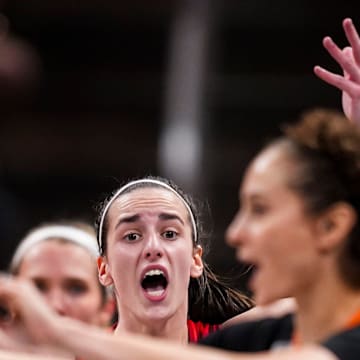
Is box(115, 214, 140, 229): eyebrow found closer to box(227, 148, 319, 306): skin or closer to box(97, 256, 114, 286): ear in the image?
box(97, 256, 114, 286): ear

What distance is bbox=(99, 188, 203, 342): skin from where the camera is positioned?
2.87 m

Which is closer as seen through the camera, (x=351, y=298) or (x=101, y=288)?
(x=351, y=298)

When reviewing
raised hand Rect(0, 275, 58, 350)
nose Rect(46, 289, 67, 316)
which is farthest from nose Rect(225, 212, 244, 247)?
nose Rect(46, 289, 67, 316)

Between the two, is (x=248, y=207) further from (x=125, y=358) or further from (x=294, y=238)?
(x=125, y=358)

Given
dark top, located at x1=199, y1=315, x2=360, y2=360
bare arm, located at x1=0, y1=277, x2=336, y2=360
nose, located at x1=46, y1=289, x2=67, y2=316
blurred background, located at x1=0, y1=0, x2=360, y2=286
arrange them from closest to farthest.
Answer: bare arm, located at x1=0, y1=277, x2=336, y2=360, dark top, located at x1=199, y1=315, x2=360, y2=360, nose, located at x1=46, y1=289, x2=67, y2=316, blurred background, located at x1=0, y1=0, x2=360, y2=286

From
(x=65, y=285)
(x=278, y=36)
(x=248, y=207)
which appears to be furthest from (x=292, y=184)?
(x=278, y=36)

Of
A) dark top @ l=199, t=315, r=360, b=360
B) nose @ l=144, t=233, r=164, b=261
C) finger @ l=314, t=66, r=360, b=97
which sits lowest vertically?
dark top @ l=199, t=315, r=360, b=360

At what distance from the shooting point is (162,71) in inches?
318

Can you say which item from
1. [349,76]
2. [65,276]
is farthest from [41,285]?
[349,76]

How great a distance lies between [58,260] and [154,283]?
2.92 feet

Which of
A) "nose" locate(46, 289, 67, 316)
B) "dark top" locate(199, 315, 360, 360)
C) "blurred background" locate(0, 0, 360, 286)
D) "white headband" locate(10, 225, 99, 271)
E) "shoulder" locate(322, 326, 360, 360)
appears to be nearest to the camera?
"shoulder" locate(322, 326, 360, 360)

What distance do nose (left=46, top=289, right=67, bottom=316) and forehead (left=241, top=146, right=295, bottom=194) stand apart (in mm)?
1602

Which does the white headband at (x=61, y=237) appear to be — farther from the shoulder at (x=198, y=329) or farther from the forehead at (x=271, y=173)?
the forehead at (x=271, y=173)

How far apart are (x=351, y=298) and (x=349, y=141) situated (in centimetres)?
28
